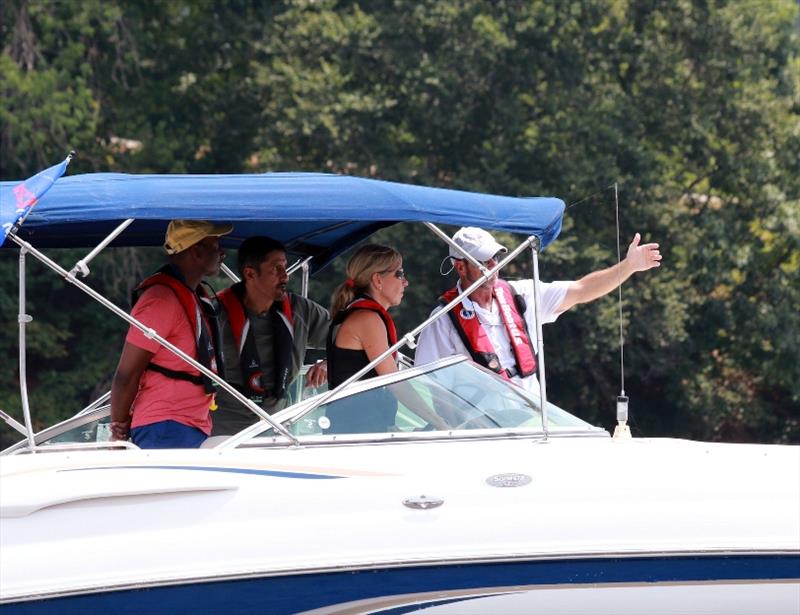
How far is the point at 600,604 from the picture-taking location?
3.50 meters

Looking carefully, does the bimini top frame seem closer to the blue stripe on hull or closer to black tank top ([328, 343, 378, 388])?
black tank top ([328, 343, 378, 388])

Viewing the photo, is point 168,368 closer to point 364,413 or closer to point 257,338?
point 257,338

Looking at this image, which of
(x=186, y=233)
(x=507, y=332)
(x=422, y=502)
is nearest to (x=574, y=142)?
(x=507, y=332)

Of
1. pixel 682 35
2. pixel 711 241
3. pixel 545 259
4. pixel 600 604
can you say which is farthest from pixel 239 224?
pixel 682 35

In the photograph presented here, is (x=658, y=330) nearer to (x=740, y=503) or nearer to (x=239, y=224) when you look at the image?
(x=239, y=224)

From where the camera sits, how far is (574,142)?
19938mm

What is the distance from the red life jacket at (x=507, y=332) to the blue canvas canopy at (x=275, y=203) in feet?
3.08

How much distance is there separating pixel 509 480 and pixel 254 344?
5.20ft

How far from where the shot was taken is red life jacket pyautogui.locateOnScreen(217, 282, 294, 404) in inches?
197

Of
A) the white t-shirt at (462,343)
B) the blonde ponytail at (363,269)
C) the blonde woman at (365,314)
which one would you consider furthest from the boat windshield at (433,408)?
the white t-shirt at (462,343)

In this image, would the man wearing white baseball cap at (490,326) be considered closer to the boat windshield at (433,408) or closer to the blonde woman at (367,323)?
the blonde woman at (367,323)

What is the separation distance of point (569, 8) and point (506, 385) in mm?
16569

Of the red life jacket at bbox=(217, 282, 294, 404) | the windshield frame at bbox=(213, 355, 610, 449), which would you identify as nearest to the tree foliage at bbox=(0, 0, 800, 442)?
the red life jacket at bbox=(217, 282, 294, 404)

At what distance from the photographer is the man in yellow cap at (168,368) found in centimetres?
452
